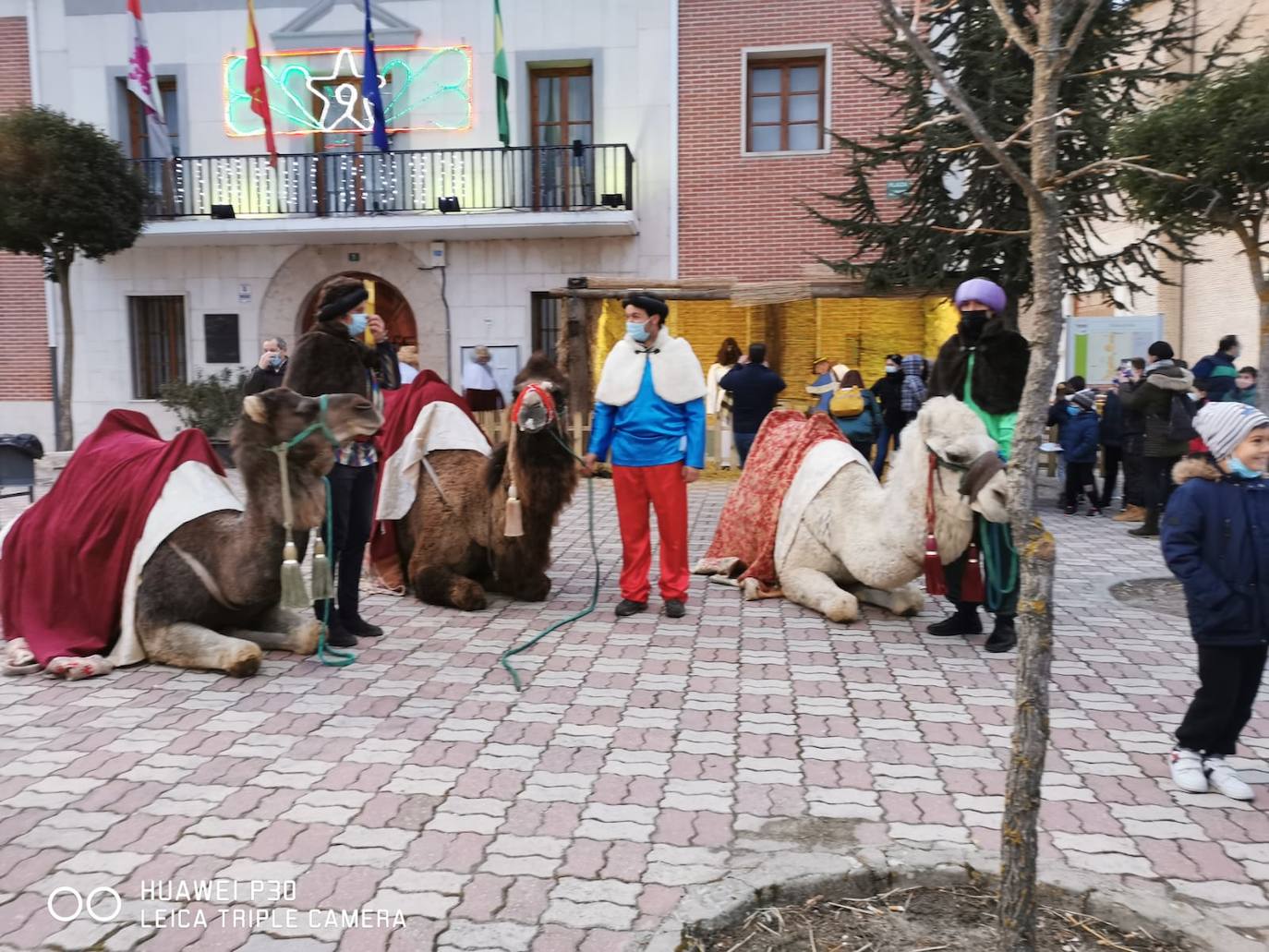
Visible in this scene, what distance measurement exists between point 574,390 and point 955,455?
Answer: 32.4 feet

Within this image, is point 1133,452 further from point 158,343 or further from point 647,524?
point 158,343

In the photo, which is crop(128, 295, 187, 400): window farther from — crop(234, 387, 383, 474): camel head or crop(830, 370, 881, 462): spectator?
crop(234, 387, 383, 474): camel head

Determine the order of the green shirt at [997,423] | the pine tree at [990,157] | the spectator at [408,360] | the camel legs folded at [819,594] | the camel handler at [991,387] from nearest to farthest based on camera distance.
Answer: the camel handler at [991,387] → the green shirt at [997,423] → the camel legs folded at [819,594] → the pine tree at [990,157] → the spectator at [408,360]

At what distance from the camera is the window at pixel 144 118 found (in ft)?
59.4

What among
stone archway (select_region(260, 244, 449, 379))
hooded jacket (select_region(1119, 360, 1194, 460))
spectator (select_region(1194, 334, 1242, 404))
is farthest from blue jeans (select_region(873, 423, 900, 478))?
stone archway (select_region(260, 244, 449, 379))

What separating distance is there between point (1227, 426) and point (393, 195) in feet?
50.6

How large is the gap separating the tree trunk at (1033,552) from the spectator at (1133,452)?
8732mm

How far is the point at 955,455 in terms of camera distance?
5543mm

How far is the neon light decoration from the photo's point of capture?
56.4 ft

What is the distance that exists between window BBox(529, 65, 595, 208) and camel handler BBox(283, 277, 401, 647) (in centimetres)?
1138

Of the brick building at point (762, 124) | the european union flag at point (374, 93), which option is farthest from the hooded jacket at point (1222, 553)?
the european union flag at point (374, 93)

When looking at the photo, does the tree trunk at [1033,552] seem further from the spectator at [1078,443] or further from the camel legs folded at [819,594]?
the spectator at [1078,443]

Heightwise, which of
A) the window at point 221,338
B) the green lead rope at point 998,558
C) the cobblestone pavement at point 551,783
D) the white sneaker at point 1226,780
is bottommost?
the cobblestone pavement at point 551,783

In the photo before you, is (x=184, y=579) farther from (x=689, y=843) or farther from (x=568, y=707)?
(x=689, y=843)
